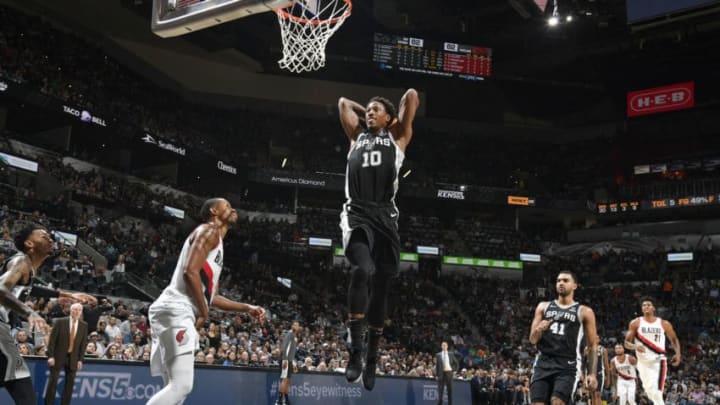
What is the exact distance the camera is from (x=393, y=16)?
3606 centimetres

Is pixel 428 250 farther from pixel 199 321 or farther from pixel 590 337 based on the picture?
pixel 199 321

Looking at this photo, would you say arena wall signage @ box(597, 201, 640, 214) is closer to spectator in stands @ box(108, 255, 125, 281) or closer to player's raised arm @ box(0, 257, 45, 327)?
spectator in stands @ box(108, 255, 125, 281)

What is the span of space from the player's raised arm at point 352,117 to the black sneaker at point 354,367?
1865 mm

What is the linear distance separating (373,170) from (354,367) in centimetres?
165

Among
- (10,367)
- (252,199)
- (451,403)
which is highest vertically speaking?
(252,199)

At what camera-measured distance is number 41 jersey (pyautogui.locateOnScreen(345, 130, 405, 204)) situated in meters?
5.84

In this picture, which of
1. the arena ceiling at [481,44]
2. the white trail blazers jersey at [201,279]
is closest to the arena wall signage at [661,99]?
the arena ceiling at [481,44]

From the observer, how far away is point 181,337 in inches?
211

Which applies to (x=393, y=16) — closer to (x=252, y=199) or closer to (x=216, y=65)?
(x=216, y=65)

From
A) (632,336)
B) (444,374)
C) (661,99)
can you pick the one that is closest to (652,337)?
(632,336)

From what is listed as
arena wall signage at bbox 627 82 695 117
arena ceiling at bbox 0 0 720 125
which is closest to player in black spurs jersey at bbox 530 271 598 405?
arena ceiling at bbox 0 0 720 125

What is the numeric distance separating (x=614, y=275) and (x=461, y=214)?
9.71 metres

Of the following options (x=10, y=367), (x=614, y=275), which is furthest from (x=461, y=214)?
(x=10, y=367)

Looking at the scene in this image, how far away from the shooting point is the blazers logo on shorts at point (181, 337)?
5352 mm
